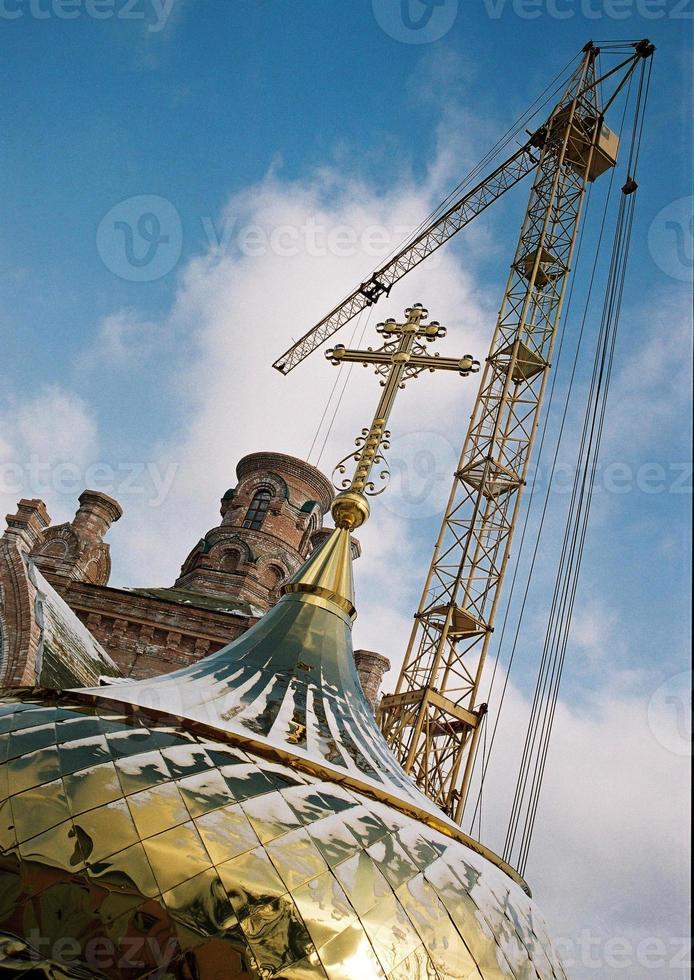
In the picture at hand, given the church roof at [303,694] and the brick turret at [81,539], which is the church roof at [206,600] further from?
the church roof at [303,694]

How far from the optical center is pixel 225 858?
2941 mm

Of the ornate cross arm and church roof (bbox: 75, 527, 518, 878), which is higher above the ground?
the ornate cross arm

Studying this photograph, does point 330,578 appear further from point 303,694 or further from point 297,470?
point 297,470

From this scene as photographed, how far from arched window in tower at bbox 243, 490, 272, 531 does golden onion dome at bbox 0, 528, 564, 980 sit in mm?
19756

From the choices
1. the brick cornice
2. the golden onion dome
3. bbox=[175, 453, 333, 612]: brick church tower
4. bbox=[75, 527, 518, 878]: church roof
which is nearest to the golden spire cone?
bbox=[75, 527, 518, 878]: church roof

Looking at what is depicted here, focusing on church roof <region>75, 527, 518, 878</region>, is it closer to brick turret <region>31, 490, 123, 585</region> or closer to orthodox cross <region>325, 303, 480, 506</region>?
orthodox cross <region>325, 303, 480, 506</region>

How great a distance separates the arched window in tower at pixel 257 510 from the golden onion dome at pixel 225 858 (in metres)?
19.8

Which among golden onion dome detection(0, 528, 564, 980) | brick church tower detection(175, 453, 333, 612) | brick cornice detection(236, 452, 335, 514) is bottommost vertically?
golden onion dome detection(0, 528, 564, 980)

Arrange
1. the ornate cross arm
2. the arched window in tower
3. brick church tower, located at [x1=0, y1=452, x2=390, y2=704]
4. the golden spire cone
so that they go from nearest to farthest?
the golden spire cone → the ornate cross arm → brick church tower, located at [x1=0, y1=452, x2=390, y2=704] → the arched window in tower

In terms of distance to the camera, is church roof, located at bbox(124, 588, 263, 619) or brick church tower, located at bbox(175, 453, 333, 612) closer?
church roof, located at bbox(124, 588, 263, 619)

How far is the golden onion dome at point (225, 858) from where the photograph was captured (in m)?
2.71

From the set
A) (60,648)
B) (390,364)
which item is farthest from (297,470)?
(390,364)

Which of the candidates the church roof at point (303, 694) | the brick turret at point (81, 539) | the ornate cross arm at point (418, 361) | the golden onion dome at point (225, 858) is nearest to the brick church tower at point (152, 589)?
the brick turret at point (81, 539)

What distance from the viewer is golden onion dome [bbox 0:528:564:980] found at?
107 inches
